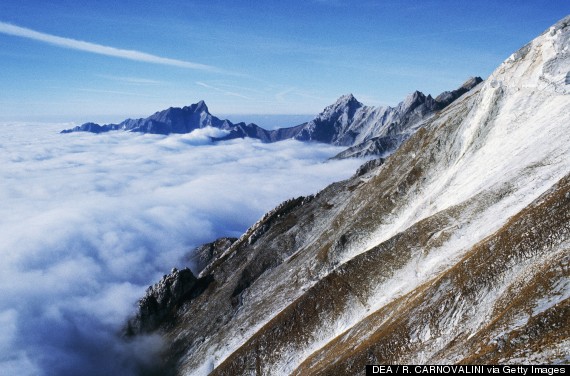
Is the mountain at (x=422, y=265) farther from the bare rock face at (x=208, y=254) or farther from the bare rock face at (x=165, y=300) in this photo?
the bare rock face at (x=208, y=254)

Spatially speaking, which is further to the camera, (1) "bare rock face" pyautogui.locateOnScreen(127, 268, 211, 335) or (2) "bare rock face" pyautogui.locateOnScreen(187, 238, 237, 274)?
(2) "bare rock face" pyautogui.locateOnScreen(187, 238, 237, 274)

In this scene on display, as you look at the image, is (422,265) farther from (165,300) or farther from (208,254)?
(208,254)

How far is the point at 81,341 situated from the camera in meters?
169

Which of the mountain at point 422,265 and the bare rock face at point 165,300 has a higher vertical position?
the mountain at point 422,265

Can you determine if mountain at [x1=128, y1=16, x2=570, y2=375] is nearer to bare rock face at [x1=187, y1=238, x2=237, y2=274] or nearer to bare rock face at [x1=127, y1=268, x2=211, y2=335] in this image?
bare rock face at [x1=127, y1=268, x2=211, y2=335]

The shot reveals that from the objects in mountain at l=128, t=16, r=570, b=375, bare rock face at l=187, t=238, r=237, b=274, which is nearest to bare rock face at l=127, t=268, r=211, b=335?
mountain at l=128, t=16, r=570, b=375

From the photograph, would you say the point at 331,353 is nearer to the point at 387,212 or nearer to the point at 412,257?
the point at 412,257

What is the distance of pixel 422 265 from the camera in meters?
71.7

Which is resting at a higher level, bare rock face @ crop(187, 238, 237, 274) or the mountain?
the mountain

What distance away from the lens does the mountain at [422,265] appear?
43.8m

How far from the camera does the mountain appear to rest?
1725 inches

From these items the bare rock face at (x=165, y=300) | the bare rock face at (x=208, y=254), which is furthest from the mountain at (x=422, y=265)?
the bare rock face at (x=208, y=254)

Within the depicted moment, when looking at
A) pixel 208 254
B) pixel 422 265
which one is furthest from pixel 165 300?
pixel 422 265

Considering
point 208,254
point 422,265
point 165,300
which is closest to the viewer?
point 422,265
